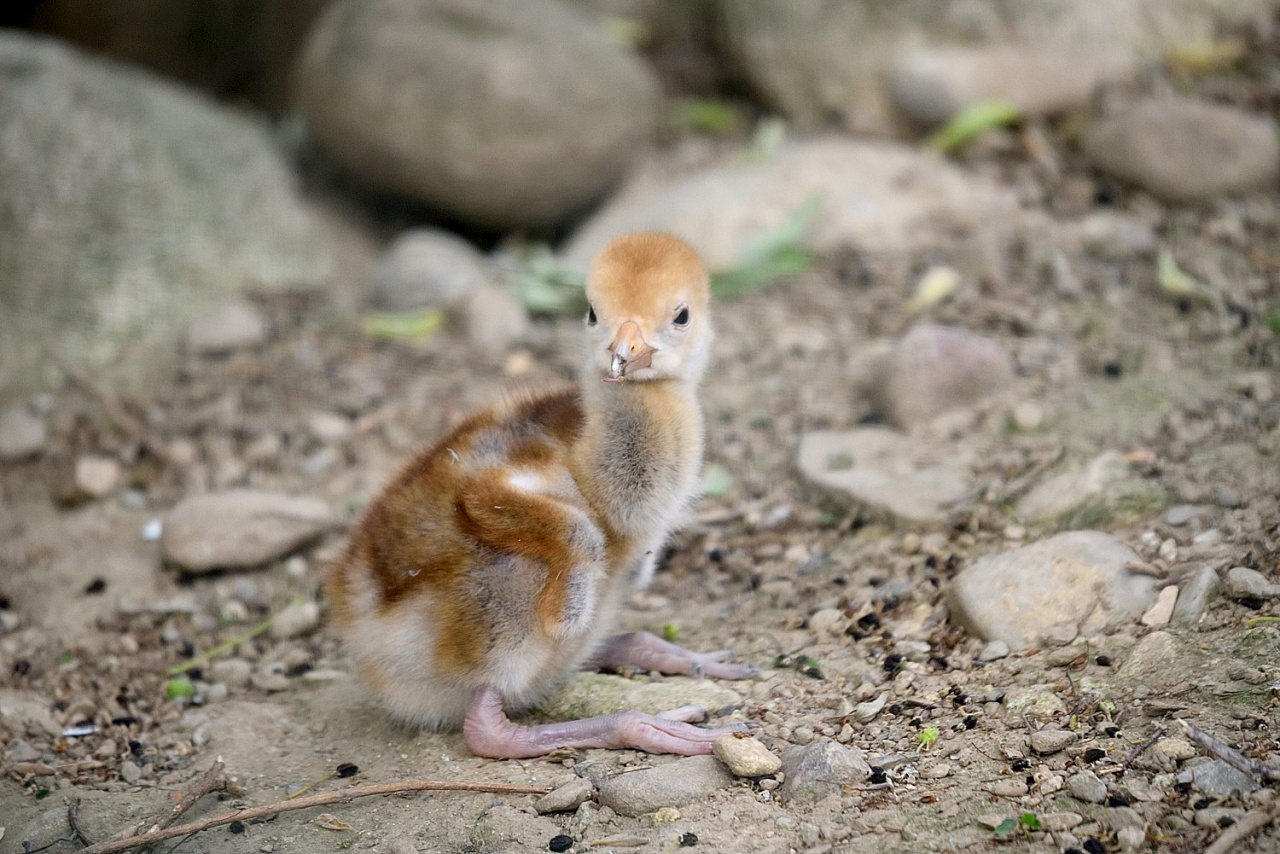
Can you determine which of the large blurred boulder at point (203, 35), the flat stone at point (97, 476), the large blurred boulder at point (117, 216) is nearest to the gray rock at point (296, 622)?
the flat stone at point (97, 476)

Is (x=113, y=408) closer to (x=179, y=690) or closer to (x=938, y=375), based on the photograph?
(x=179, y=690)

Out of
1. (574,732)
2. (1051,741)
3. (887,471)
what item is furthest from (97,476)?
(1051,741)

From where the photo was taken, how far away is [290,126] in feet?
22.8

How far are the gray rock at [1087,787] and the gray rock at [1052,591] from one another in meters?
0.55

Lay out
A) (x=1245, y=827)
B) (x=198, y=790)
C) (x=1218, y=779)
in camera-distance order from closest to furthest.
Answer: (x=1245, y=827) < (x=1218, y=779) < (x=198, y=790)

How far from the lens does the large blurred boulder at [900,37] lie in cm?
601

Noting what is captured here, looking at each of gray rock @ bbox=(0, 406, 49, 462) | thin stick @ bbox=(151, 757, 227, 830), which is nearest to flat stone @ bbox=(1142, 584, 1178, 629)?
thin stick @ bbox=(151, 757, 227, 830)

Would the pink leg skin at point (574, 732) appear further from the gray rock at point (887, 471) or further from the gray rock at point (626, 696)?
the gray rock at point (887, 471)

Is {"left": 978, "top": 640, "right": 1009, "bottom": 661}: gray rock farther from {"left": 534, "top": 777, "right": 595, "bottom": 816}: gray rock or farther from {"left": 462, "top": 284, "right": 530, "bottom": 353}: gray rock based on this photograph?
{"left": 462, "top": 284, "right": 530, "bottom": 353}: gray rock

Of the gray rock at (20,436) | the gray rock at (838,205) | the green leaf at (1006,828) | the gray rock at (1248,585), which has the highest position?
the gray rock at (838,205)

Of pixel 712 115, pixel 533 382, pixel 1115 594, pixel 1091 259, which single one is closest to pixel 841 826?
pixel 1115 594

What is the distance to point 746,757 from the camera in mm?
2928

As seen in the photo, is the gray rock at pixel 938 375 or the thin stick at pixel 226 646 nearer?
the thin stick at pixel 226 646

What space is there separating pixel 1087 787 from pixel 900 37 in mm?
4481
